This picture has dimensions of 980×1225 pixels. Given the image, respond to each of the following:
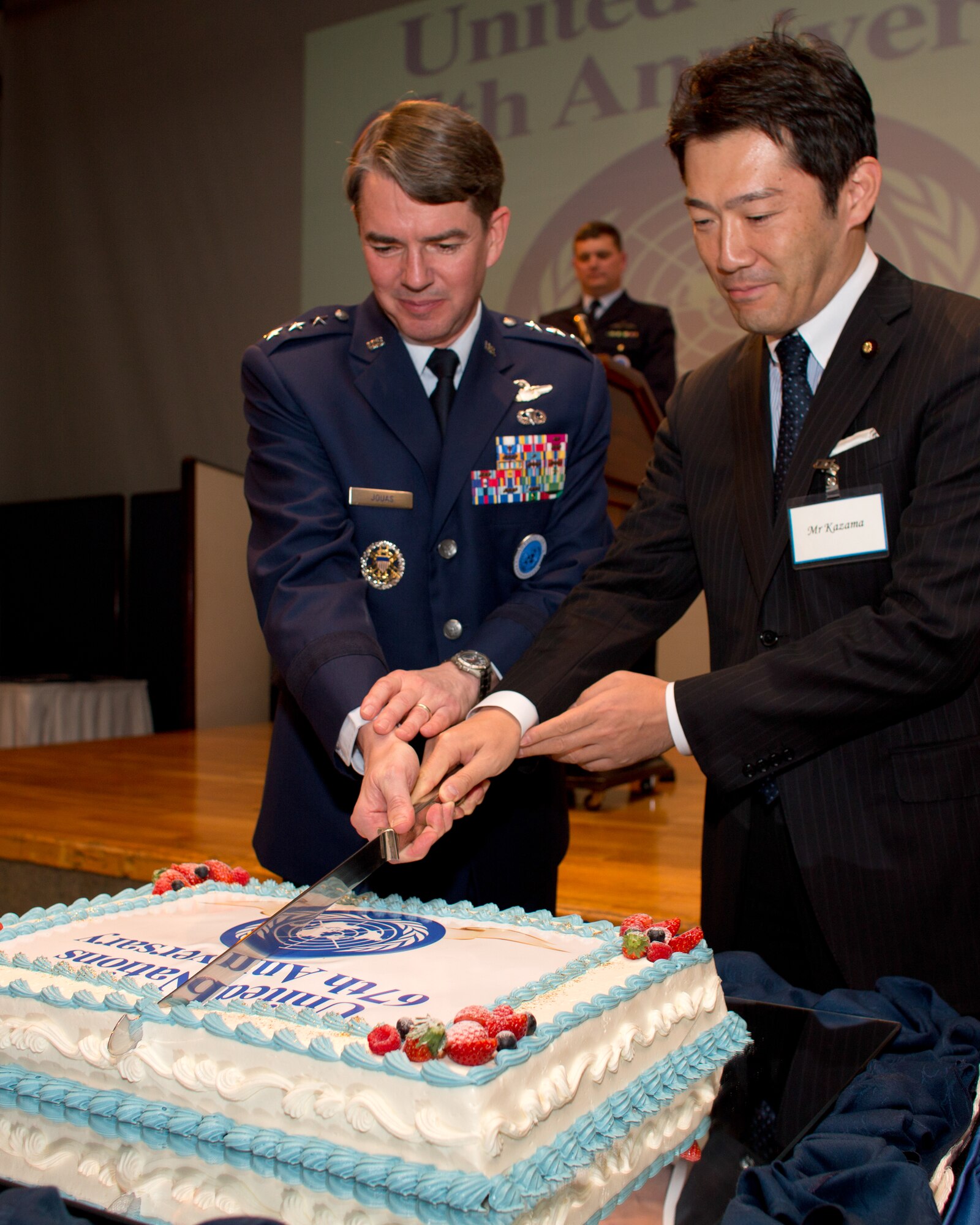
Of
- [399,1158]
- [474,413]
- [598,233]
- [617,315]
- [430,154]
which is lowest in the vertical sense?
[399,1158]

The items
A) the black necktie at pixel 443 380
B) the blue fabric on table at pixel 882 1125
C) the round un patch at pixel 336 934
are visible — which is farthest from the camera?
the black necktie at pixel 443 380

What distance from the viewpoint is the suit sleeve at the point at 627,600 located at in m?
1.28

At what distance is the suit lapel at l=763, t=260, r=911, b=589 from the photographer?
1.19 m

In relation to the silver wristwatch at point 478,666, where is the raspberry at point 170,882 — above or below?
below

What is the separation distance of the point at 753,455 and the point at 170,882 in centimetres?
77

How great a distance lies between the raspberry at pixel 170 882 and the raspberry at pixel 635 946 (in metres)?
0.48

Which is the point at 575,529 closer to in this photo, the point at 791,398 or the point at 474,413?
the point at 474,413

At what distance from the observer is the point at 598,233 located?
439 cm

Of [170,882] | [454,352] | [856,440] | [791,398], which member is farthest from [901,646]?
[170,882]

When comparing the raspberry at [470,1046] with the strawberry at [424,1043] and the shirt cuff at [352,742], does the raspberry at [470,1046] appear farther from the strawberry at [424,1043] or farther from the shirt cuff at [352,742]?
the shirt cuff at [352,742]

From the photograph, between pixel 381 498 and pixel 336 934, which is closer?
pixel 336 934

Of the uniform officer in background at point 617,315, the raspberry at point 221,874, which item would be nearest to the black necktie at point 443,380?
the raspberry at point 221,874

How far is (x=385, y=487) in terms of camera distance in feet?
4.49

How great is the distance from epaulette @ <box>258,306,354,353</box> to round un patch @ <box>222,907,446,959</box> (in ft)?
2.34
